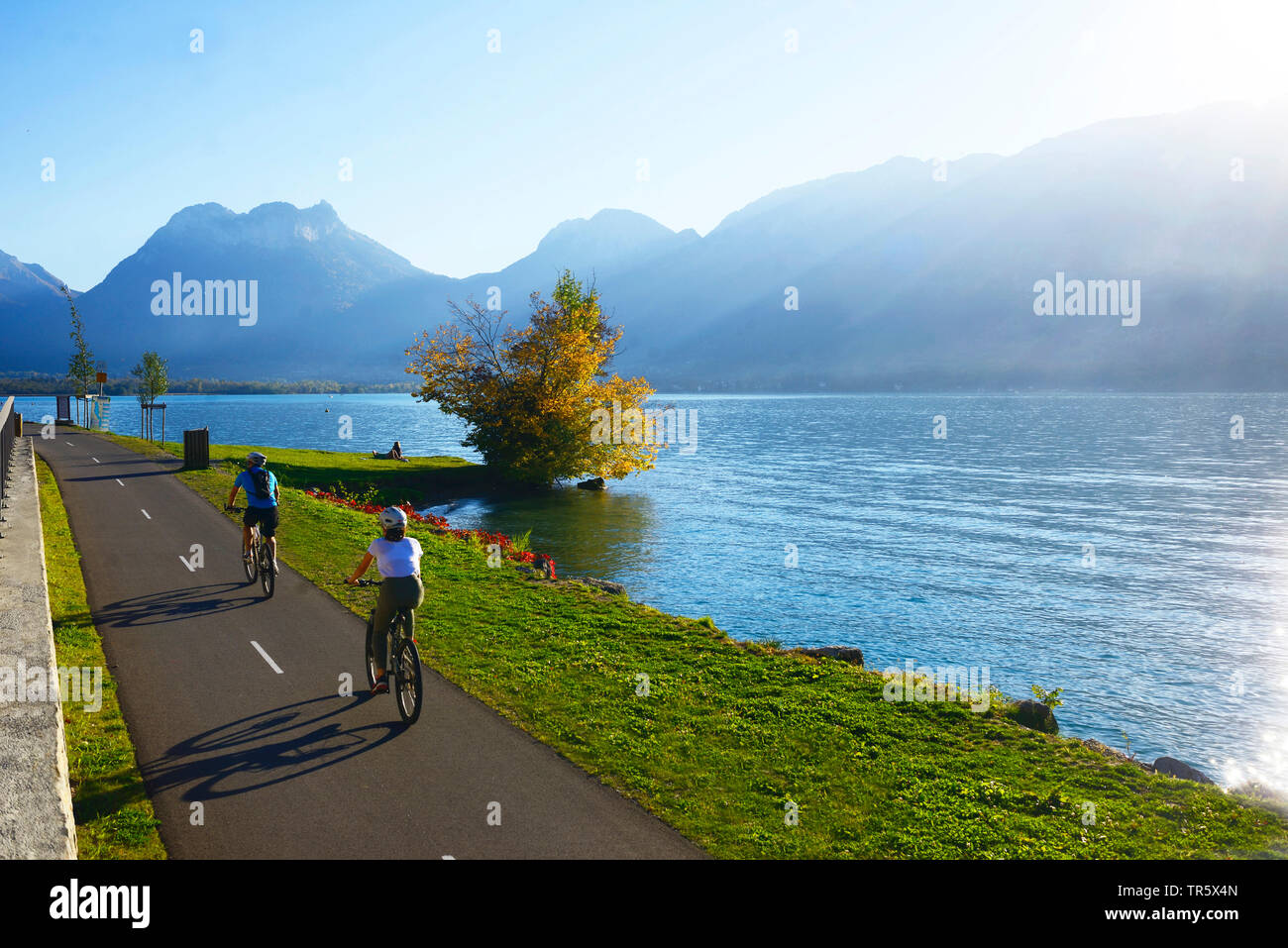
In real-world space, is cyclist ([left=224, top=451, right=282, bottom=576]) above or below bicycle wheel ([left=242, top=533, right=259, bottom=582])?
above

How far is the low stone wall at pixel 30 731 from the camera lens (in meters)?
7.31

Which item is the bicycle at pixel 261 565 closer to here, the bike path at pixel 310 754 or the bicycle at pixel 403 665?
the bike path at pixel 310 754

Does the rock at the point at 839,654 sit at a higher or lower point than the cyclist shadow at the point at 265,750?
lower

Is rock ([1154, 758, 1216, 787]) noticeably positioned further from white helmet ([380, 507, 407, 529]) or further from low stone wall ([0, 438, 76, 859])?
low stone wall ([0, 438, 76, 859])

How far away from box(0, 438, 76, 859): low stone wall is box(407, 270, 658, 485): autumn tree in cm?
3643

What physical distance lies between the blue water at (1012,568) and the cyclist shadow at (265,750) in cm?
1327

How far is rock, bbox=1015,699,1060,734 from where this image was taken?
527 inches

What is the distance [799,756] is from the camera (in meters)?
11.0

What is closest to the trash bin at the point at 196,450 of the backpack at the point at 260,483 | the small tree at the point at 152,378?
the backpack at the point at 260,483

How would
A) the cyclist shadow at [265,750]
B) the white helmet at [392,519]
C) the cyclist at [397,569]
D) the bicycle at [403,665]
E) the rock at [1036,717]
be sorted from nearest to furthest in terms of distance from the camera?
the cyclist shadow at [265,750]
the white helmet at [392,519]
the cyclist at [397,569]
the bicycle at [403,665]
the rock at [1036,717]

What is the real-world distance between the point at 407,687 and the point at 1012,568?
28.7m

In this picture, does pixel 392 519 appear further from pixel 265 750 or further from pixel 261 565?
pixel 261 565

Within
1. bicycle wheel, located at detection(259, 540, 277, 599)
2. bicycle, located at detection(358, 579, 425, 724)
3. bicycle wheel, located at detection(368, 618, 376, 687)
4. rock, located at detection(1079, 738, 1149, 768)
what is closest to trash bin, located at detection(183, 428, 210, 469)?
bicycle wheel, located at detection(259, 540, 277, 599)
